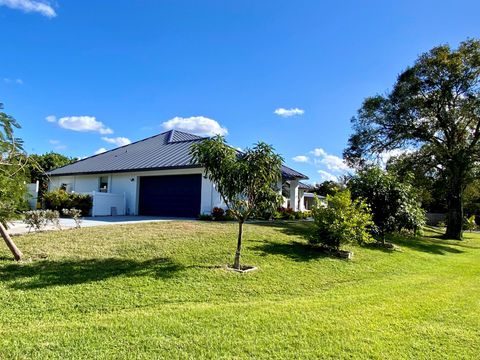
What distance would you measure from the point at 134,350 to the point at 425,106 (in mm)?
22475

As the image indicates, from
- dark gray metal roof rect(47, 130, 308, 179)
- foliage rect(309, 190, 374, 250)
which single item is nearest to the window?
dark gray metal roof rect(47, 130, 308, 179)

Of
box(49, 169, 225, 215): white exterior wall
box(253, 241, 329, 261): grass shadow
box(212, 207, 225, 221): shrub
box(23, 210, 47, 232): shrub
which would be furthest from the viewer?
box(49, 169, 225, 215): white exterior wall

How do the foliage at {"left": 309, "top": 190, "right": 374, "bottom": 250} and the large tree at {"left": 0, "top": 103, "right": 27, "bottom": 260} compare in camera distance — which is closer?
the large tree at {"left": 0, "top": 103, "right": 27, "bottom": 260}

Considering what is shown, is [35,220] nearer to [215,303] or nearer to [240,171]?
[240,171]

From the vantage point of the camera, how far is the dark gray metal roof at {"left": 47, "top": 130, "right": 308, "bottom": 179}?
2050 centimetres

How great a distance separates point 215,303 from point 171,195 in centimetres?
1500

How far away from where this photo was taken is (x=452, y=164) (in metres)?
20.0

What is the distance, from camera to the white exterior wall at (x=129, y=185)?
61.3 feet

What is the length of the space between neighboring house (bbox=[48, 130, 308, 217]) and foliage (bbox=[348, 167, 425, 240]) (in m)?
5.98

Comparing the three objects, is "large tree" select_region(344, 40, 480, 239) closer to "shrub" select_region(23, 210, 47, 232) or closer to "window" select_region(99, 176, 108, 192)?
"window" select_region(99, 176, 108, 192)

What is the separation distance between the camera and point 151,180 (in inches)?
850

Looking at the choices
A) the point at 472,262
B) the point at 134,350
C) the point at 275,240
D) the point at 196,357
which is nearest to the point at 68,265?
the point at 134,350

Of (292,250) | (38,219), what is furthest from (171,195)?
(292,250)

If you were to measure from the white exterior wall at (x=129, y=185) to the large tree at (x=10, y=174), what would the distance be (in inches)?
404
